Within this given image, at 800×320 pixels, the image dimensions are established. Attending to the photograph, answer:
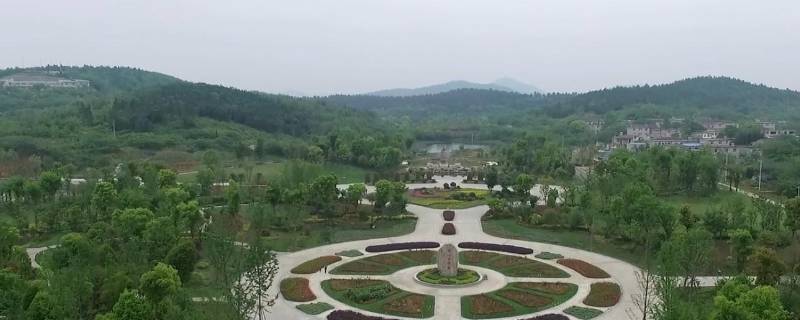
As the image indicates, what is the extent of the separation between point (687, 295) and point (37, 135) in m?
72.5

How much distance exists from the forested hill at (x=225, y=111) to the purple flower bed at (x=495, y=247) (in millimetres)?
63634

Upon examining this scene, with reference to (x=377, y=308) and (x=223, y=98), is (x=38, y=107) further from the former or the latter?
(x=377, y=308)

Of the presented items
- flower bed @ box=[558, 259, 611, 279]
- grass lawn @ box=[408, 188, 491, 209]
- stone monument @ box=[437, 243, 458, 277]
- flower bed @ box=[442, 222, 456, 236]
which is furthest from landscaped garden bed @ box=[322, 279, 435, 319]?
grass lawn @ box=[408, 188, 491, 209]

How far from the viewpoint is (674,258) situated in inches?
833

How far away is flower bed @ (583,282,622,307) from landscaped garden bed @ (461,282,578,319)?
83 centimetres

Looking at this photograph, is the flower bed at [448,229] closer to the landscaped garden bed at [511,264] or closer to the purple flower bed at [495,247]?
the purple flower bed at [495,247]

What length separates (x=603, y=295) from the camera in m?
26.1

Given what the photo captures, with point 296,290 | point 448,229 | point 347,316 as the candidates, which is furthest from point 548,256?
point 296,290

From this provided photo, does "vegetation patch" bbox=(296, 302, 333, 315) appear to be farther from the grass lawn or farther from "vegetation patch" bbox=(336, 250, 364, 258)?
the grass lawn

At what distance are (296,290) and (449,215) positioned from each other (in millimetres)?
17874

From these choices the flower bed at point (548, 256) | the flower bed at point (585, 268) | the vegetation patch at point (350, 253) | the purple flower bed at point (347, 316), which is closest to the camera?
the purple flower bed at point (347, 316)

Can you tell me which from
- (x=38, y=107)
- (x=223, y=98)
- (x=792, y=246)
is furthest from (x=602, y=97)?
(x=792, y=246)

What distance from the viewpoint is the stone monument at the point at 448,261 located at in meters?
28.6

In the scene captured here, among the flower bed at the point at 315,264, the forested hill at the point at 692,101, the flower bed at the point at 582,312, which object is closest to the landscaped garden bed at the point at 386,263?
the flower bed at the point at 315,264
